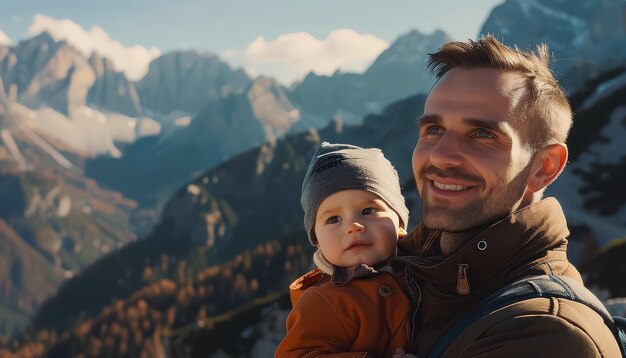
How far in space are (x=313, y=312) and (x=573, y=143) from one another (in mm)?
77920

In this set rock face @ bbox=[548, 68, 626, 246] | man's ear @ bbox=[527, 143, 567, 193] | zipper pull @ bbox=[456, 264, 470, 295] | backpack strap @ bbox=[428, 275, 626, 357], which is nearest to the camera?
backpack strap @ bbox=[428, 275, 626, 357]

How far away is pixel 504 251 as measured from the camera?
14.9ft

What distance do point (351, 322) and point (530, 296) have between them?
1.70 meters

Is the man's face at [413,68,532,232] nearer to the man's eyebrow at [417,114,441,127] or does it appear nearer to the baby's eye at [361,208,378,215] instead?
the man's eyebrow at [417,114,441,127]

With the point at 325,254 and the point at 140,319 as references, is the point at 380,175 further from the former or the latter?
the point at 140,319

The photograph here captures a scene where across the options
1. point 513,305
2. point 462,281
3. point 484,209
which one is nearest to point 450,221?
point 484,209

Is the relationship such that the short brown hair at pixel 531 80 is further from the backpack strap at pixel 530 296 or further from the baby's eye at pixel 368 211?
the baby's eye at pixel 368 211

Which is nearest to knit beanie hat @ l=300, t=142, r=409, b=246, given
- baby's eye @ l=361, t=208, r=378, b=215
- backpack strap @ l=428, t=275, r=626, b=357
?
baby's eye @ l=361, t=208, r=378, b=215

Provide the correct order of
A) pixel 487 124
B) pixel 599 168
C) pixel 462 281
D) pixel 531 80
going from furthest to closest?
pixel 599 168, pixel 531 80, pixel 487 124, pixel 462 281

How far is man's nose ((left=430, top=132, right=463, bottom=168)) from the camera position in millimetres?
4855

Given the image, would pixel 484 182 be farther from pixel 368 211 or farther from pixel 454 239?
pixel 368 211

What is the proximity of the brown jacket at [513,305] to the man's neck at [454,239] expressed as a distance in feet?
0.39

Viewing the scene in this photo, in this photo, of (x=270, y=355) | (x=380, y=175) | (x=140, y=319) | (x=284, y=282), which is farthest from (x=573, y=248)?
(x=140, y=319)

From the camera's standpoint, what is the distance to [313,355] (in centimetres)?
496
